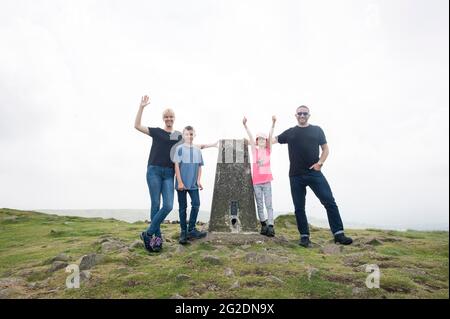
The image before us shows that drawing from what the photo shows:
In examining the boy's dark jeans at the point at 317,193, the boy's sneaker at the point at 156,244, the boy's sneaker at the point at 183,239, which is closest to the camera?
the boy's dark jeans at the point at 317,193

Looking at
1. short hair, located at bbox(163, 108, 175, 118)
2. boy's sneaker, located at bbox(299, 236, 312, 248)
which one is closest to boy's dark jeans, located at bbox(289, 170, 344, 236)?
boy's sneaker, located at bbox(299, 236, 312, 248)

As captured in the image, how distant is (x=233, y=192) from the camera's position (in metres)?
11.5

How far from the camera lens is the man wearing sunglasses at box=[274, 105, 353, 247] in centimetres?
974

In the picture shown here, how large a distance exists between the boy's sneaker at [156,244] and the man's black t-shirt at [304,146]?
426cm

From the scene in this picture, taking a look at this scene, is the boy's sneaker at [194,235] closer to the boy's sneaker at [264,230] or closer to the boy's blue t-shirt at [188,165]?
the boy's blue t-shirt at [188,165]

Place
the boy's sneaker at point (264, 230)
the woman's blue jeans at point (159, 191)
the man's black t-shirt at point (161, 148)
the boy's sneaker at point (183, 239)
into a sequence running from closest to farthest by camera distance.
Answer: the woman's blue jeans at point (159, 191) → the man's black t-shirt at point (161, 148) → the boy's sneaker at point (183, 239) → the boy's sneaker at point (264, 230)

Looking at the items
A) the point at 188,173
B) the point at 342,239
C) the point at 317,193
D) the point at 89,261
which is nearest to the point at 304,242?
the point at 342,239

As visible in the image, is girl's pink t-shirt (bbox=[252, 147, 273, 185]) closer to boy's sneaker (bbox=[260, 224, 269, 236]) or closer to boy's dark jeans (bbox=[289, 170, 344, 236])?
boy's dark jeans (bbox=[289, 170, 344, 236])

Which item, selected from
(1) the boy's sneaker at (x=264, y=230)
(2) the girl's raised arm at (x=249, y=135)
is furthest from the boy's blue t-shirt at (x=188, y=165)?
(1) the boy's sneaker at (x=264, y=230)

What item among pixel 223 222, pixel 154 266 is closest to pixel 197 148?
pixel 223 222

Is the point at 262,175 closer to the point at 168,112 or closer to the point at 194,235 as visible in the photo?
the point at 194,235

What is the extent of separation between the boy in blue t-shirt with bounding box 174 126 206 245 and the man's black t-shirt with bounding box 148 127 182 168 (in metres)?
0.28

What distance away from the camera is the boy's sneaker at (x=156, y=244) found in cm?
982

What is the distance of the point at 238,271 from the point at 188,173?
3475 millimetres
